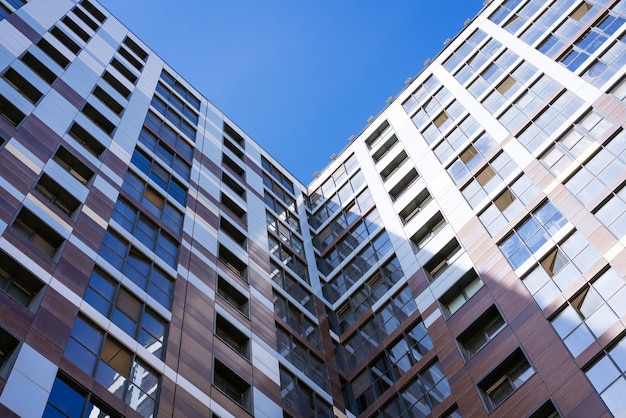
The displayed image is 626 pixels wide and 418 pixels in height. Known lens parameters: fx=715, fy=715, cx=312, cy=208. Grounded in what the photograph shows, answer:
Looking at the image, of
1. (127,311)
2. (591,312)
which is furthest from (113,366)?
(591,312)

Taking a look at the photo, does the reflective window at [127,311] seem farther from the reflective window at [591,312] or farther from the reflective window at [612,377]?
the reflective window at [612,377]

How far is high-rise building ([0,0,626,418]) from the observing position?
87.1 feet

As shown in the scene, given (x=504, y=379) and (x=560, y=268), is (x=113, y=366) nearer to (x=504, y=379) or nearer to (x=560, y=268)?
(x=504, y=379)

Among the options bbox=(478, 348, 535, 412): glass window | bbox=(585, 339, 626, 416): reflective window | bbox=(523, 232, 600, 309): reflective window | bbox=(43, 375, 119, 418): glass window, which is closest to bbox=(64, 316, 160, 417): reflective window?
bbox=(43, 375, 119, 418): glass window

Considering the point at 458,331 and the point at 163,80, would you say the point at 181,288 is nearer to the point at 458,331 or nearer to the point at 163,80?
the point at 458,331

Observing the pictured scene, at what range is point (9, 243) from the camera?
2567cm

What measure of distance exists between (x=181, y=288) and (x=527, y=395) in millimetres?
15427

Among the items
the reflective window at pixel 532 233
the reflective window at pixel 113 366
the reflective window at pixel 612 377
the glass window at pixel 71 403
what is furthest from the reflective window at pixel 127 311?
the reflective window at pixel 532 233

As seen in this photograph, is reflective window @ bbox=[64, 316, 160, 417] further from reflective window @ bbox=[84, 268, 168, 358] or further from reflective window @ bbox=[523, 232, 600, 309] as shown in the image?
reflective window @ bbox=[523, 232, 600, 309]

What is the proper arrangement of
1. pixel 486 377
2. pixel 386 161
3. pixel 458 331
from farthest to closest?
pixel 386 161, pixel 458 331, pixel 486 377

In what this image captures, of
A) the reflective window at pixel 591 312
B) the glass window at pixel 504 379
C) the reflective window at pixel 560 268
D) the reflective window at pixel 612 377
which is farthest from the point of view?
the reflective window at pixel 560 268

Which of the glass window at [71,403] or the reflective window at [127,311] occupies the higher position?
the reflective window at [127,311]

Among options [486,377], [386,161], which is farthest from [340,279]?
[486,377]

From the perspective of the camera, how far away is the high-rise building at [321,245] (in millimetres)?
26547
